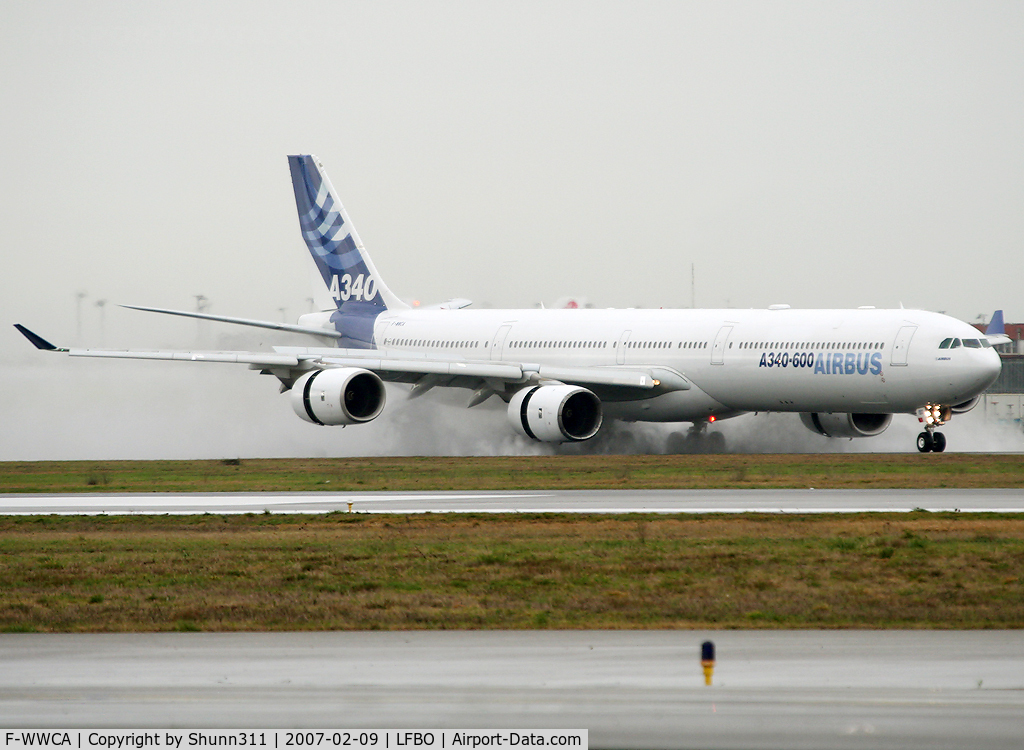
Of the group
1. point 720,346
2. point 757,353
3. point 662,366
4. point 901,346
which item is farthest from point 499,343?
point 901,346

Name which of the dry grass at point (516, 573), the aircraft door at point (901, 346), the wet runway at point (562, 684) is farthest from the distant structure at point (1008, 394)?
the wet runway at point (562, 684)

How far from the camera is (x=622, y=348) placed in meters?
45.2

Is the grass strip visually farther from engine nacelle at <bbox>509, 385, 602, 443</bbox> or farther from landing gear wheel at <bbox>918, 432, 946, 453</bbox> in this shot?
landing gear wheel at <bbox>918, 432, 946, 453</bbox>

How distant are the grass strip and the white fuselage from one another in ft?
6.04

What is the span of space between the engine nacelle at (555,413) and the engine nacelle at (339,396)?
14.7 feet

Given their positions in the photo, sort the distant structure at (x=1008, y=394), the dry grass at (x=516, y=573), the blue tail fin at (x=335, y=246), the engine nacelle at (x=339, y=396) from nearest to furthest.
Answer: the dry grass at (x=516, y=573), the engine nacelle at (x=339, y=396), the blue tail fin at (x=335, y=246), the distant structure at (x=1008, y=394)

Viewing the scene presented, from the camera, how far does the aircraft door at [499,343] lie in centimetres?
4859

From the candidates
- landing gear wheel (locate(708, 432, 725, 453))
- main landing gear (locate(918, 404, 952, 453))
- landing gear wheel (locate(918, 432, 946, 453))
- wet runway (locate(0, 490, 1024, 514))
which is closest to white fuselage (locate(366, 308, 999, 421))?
main landing gear (locate(918, 404, 952, 453))

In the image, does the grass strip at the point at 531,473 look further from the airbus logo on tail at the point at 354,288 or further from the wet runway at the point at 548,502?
the airbus logo on tail at the point at 354,288

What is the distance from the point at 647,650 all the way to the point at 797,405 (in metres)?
30.6

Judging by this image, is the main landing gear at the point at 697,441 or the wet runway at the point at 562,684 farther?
the main landing gear at the point at 697,441

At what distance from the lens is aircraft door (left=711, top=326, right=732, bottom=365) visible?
42125 millimetres

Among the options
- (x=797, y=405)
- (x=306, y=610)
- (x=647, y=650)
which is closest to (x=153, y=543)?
(x=306, y=610)

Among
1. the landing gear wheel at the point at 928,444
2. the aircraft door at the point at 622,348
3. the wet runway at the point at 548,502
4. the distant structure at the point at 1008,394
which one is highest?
the distant structure at the point at 1008,394
